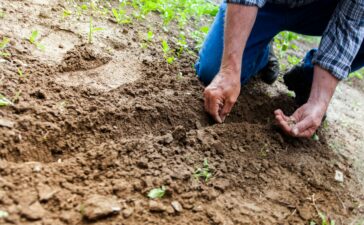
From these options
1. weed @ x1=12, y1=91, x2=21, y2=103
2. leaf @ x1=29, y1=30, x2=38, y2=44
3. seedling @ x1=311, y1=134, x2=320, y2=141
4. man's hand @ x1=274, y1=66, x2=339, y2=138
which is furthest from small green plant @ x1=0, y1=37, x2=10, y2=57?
seedling @ x1=311, y1=134, x2=320, y2=141

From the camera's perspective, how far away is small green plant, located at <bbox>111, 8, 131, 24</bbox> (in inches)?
101

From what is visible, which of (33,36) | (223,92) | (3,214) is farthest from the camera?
(33,36)

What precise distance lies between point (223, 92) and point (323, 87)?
570 mm

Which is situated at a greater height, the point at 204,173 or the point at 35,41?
the point at 35,41

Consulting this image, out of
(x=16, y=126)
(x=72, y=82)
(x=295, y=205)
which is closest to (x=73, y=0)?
(x=72, y=82)

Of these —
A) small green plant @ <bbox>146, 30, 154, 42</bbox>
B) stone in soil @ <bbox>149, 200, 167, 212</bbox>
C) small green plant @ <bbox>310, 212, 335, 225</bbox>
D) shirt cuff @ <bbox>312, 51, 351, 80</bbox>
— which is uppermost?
shirt cuff @ <bbox>312, 51, 351, 80</bbox>

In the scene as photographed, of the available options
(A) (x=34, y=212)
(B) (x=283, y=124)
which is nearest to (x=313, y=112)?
(B) (x=283, y=124)

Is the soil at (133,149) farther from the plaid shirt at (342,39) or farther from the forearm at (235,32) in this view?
the plaid shirt at (342,39)

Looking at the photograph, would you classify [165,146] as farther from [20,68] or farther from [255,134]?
[20,68]

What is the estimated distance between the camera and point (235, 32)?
5.76 feet

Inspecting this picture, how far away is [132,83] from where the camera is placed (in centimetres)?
196

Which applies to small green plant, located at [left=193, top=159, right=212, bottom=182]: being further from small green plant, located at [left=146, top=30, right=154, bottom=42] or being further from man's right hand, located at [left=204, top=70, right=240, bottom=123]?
small green plant, located at [left=146, top=30, right=154, bottom=42]

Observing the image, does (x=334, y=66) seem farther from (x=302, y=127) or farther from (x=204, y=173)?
(x=204, y=173)

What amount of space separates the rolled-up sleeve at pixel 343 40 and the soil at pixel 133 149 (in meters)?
0.41
